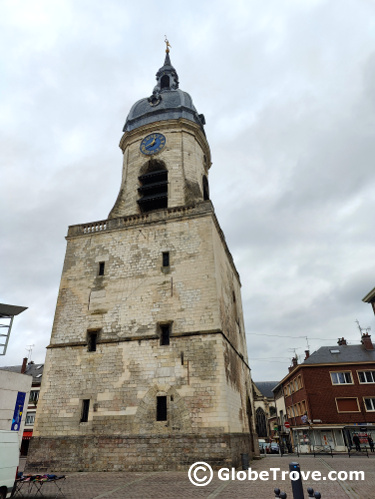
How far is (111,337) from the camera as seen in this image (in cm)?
1443

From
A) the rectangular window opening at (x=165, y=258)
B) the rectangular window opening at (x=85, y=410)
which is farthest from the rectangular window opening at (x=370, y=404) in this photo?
the rectangular window opening at (x=85, y=410)

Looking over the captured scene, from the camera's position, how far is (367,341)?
95.9 ft

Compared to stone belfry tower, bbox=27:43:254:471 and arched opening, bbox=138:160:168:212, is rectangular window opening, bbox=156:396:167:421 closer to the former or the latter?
stone belfry tower, bbox=27:43:254:471

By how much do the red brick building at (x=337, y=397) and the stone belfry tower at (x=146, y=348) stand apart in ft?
40.4

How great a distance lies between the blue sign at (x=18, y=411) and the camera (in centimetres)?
1313

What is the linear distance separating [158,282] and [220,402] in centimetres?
553

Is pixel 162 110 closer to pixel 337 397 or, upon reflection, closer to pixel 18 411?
pixel 18 411

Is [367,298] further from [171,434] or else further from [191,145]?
[191,145]

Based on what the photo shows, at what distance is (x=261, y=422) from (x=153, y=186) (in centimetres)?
4098

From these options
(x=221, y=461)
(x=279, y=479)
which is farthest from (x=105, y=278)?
(x=279, y=479)

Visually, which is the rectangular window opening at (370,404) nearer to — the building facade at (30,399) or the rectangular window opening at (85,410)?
the rectangular window opening at (85,410)

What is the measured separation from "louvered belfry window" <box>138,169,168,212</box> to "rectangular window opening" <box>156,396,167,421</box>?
34.0 ft

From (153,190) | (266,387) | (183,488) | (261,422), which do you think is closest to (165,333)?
(183,488)

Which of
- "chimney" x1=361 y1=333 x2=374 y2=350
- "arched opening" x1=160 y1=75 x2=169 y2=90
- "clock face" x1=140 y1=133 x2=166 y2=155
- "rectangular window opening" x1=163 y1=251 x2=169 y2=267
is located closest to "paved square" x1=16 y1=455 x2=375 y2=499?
"rectangular window opening" x1=163 y1=251 x2=169 y2=267
